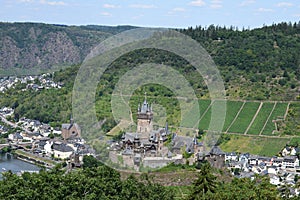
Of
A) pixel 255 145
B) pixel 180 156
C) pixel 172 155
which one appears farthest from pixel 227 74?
pixel 172 155

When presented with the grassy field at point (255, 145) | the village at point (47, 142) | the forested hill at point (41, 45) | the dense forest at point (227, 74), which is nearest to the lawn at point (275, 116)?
the dense forest at point (227, 74)

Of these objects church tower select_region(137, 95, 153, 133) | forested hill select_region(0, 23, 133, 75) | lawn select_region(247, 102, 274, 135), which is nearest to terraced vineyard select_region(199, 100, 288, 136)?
lawn select_region(247, 102, 274, 135)

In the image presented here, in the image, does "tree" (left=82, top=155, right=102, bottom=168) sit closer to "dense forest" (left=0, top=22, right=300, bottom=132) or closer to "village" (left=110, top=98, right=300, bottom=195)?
"village" (left=110, top=98, right=300, bottom=195)

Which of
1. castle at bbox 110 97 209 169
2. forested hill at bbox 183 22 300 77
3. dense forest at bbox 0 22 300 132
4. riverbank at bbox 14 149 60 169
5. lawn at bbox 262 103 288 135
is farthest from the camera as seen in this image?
forested hill at bbox 183 22 300 77

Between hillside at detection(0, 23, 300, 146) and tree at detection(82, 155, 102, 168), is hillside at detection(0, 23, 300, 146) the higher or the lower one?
the higher one

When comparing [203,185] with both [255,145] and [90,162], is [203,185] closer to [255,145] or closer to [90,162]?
[90,162]

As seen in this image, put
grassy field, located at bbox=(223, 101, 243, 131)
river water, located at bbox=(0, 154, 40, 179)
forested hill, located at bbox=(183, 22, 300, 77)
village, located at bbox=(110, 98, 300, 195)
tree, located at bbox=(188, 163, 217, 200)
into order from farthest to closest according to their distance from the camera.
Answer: forested hill, located at bbox=(183, 22, 300, 77) → grassy field, located at bbox=(223, 101, 243, 131) → river water, located at bbox=(0, 154, 40, 179) → village, located at bbox=(110, 98, 300, 195) → tree, located at bbox=(188, 163, 217, 200)

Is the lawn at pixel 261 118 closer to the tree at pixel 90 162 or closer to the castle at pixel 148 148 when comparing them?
the castle at pixel 148 148
